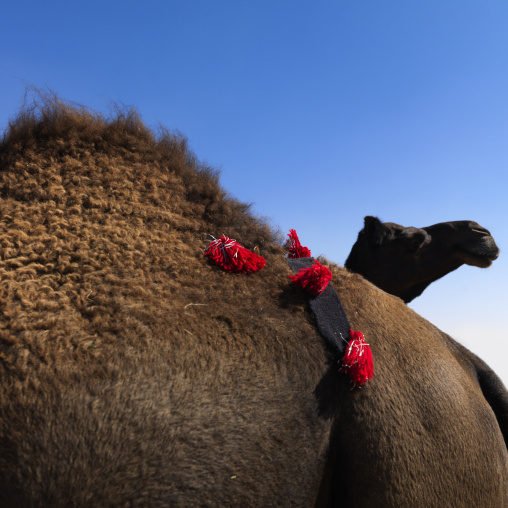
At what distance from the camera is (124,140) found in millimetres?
2961

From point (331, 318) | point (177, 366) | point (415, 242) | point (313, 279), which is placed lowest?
point (177, 366)

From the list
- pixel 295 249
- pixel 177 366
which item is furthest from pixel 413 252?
pixel 177 366

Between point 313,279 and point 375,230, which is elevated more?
point 375,230

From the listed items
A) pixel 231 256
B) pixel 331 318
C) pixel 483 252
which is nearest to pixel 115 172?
pixel 231 256

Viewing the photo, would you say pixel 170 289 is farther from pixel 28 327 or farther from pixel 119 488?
pixel 119 488

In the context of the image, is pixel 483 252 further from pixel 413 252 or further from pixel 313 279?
pixel 313 279

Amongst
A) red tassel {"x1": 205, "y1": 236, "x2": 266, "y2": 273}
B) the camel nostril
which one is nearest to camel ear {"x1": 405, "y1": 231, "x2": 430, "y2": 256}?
the camel nostril

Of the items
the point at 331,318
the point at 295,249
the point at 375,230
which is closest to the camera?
the point at 331,318

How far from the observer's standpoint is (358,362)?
2383 millimetres

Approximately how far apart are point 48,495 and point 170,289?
0.97 metres

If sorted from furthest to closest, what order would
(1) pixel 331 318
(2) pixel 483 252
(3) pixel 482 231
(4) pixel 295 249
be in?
(3) pixel 482 231, (2) pixel 483 252, (4) pixel 295 249, (1) pixel 331 318

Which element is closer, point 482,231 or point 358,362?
point 358,362

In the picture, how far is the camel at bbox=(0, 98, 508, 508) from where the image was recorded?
2.00m

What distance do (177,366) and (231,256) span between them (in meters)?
0.69
